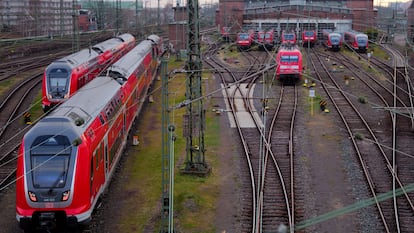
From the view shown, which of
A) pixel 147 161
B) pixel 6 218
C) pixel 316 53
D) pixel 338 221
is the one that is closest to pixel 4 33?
pixel 316 53

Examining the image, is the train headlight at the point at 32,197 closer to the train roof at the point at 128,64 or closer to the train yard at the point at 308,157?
the train yard at the point at 308,157

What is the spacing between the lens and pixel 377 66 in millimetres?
40562

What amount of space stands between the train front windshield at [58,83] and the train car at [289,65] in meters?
13.8

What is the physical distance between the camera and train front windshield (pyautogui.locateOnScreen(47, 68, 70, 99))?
2253 centimetres

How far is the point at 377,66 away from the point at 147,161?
88.8ft

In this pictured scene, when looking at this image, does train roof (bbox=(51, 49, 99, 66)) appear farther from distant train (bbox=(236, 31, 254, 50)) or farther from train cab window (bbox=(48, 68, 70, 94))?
distant train (bbox=(236, 31, 254, 50))

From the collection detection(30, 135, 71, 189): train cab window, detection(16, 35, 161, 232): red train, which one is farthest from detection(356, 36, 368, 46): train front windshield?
detection(30, 135, 71, 189): train cab window

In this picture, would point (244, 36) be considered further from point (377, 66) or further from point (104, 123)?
point (104, 123)

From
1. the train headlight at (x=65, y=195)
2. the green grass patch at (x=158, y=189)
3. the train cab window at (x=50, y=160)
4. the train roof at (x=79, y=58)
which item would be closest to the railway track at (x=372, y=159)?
the green grass patch at (x=158, y=189)

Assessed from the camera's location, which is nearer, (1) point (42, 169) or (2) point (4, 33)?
(1) point (42, 169)

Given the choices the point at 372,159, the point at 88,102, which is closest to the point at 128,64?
the point at 88,102

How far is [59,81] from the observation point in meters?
22.6

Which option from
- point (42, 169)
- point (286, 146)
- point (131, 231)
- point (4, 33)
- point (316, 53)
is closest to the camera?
point (42, 169)

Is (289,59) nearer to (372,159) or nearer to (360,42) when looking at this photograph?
(372,159)
